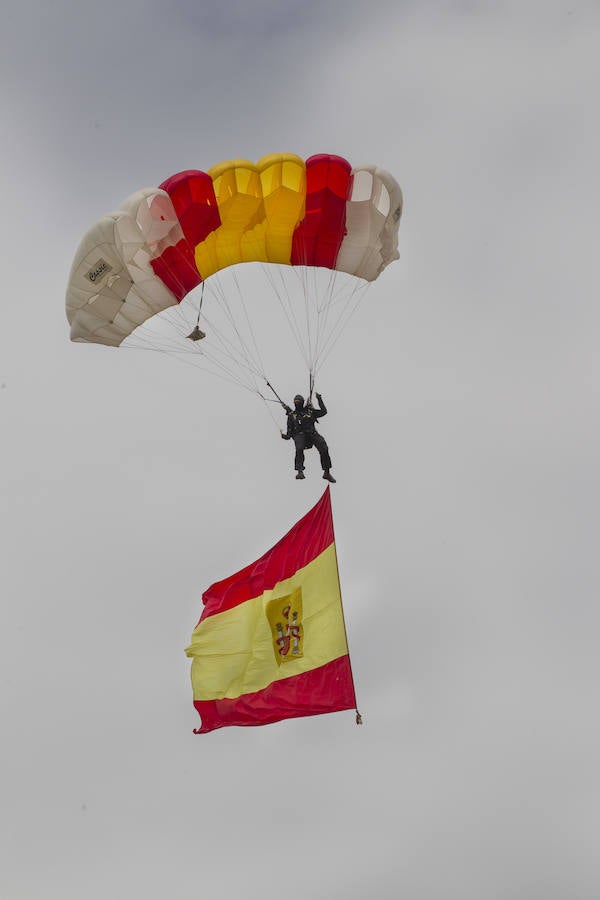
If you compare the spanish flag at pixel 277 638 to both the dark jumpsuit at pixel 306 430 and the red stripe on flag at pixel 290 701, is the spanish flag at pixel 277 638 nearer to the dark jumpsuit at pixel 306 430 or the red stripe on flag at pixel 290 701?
the red stripe on flag at pixel 290 701

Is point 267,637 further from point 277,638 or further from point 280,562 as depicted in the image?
point 280,562

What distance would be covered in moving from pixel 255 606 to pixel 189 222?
711 cm

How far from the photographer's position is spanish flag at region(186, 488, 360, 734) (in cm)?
3634

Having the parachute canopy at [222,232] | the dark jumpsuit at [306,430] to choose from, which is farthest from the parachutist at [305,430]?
the parachute canopy at [222,232]

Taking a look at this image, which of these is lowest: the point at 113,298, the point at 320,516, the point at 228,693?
the point at 228,693

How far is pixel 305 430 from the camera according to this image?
121ft

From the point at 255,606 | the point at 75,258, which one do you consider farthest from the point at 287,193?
the point at 255,606

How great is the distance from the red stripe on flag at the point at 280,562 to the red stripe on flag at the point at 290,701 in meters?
1.85

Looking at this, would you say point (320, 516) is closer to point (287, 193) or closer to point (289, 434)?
point (289, 434)

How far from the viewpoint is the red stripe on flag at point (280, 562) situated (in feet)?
123

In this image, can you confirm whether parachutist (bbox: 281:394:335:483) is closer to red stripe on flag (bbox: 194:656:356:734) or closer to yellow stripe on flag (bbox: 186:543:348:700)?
yellow stripe on flag (bbox: 186:543:348:700)

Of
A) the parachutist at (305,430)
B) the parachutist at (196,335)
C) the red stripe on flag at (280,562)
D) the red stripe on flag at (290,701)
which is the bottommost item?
the red stripe on flag at (290,701)

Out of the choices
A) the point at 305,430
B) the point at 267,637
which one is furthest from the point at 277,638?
the point at 305,430

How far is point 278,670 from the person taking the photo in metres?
36.9
